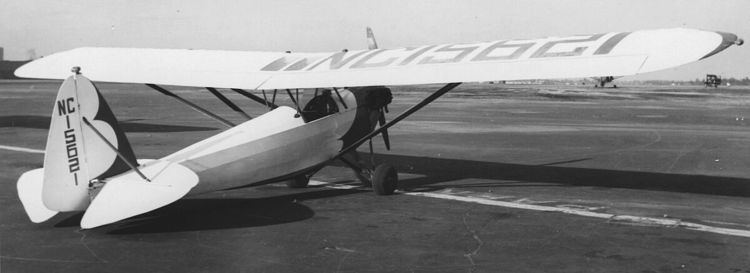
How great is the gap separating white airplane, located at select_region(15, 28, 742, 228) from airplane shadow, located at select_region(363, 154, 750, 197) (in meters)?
1.95

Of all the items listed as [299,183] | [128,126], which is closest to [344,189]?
[299,183]

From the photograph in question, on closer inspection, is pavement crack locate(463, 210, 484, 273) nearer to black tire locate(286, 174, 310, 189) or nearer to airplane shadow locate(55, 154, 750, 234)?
airplane shadow locate(55, 154, 750, 234)

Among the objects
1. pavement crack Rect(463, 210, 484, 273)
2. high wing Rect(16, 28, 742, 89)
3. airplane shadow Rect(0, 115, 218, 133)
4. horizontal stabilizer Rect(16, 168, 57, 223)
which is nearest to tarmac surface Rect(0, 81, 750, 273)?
pavement crack Rect(463, 210, 484, 273)

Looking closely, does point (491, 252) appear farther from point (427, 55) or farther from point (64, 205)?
point (64, 205)

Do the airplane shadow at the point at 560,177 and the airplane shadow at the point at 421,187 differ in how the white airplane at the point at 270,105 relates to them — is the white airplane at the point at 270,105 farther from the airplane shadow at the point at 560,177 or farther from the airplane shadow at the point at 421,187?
the airplane shadow at the point at 560,177

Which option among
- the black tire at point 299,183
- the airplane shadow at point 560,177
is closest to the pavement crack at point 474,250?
the airplane shadow at point 560,177

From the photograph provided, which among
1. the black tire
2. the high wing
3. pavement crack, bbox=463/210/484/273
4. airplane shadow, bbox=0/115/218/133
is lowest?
pavement crack, bbox=463/210/484/273

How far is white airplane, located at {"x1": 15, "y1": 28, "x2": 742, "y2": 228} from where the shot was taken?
6688mm

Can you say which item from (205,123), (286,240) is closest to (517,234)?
(286,240)

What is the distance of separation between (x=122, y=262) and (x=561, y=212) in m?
5.14

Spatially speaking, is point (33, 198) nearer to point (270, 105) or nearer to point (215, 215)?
point (215, 215)

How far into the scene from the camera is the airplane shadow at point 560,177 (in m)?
10.9

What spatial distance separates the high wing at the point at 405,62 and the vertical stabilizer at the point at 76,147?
8.85 ft

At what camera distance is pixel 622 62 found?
24.0 feet
